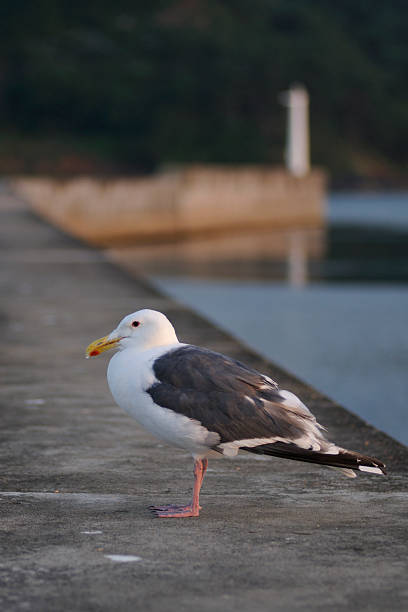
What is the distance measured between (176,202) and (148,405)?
144 ft

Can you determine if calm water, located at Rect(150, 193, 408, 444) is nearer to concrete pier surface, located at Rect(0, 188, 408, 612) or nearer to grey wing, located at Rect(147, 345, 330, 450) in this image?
concrete pier surface, located at Rect(0, 188, 408, 612)

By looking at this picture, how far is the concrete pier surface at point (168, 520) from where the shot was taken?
4484mm

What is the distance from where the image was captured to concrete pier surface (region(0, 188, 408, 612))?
448 centimetres

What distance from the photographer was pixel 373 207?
88562 millimetres

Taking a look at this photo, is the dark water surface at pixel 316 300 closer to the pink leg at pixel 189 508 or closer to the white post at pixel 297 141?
the pink leg at pixel 189 508

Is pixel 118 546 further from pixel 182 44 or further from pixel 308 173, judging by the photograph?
pixel 182 44

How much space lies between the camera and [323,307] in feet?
76.3

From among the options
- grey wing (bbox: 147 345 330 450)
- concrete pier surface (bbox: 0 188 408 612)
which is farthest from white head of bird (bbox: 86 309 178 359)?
concrete pier surface (bbox: 0 188 408 612)

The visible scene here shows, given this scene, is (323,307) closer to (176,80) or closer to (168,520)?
(168,520)

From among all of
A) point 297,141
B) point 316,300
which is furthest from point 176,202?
point 316,300

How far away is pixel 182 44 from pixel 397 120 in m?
35.8

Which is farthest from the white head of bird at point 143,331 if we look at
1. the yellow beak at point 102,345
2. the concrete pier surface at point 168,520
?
the concrete pier surface at point 168,520

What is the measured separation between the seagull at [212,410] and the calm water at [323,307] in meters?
5.95

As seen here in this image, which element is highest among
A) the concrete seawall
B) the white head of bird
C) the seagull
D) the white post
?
the white post
